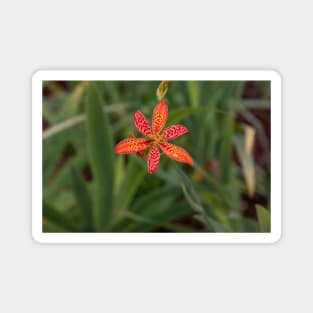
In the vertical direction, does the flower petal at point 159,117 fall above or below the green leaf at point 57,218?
above

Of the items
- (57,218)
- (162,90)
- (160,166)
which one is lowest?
(57,218)

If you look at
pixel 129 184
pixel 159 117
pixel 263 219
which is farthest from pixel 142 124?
pixel 263 219

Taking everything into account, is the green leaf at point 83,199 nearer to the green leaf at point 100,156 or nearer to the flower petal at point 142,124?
the green leaf at point 100,156

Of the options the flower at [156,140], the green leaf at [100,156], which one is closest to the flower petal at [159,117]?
the flower at [156,140]

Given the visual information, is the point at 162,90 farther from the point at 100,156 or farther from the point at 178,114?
the point at 100,156
